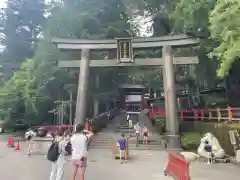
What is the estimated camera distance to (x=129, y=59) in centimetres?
2064

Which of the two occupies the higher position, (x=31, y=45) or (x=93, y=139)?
(x=31, y=45)

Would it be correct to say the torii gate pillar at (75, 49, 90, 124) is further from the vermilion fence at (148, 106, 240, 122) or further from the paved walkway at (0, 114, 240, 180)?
the vermilion fence at (148, 106, 240, 122)

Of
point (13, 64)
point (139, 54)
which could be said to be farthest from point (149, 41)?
point (13, 64)

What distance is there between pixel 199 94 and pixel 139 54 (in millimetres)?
7239

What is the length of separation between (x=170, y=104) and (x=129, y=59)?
14.0 ft

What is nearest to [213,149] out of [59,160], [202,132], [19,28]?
[202,132]

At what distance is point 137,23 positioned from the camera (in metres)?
33.8

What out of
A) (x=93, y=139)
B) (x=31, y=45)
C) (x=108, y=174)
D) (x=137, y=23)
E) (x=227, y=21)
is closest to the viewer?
(x=108, y=174)

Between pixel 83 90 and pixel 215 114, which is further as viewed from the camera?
pixel 83 90

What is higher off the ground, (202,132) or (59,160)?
(202,132)

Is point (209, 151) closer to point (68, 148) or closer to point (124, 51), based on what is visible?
point (68, 148)

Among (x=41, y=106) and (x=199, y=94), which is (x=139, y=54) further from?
(x=41, y=106)

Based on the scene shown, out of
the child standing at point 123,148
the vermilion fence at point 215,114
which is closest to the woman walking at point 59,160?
the child standing at point 123,148

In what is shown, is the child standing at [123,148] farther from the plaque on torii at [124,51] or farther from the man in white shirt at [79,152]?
the plaque on torii at [124,51]
